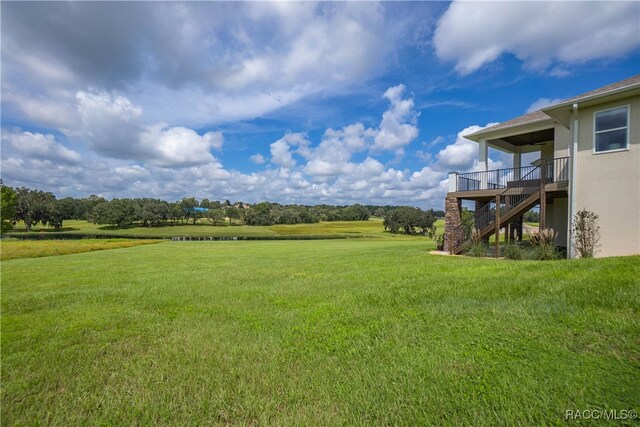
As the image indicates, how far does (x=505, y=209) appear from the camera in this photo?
13234mm

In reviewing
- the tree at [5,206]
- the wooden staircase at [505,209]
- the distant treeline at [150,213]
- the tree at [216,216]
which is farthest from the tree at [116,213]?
the wooden staircase at [505,209]

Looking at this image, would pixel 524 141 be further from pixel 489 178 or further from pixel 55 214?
pixel 55 214

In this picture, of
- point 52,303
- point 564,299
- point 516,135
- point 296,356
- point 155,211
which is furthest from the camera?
point 155,211

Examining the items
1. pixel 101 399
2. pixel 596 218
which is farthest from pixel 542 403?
pixel 596 218

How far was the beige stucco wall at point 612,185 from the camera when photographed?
929 centimetres

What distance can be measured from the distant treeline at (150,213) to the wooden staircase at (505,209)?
54.4 metres

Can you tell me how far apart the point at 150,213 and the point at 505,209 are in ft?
285

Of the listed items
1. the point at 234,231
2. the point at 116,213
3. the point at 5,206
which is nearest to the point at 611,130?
the point at 5,206

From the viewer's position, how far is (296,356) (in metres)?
3.66

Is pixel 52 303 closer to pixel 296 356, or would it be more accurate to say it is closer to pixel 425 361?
pixel 296 356

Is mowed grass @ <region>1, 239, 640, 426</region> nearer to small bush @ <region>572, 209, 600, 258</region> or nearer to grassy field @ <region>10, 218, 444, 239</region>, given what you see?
small bush @ <region>572, 209, 600, 258</region>

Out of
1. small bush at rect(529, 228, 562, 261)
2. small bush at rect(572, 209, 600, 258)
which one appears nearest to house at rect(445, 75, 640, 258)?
small bush at rect(572, 209, 600, 258)

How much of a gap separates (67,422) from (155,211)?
91042 millimetres

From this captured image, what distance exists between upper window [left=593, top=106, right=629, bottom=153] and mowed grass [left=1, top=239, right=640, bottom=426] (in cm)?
543
